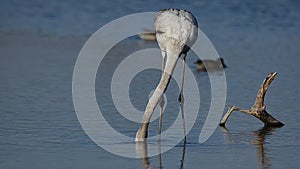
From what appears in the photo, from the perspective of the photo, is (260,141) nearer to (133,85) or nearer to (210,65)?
(133,85)

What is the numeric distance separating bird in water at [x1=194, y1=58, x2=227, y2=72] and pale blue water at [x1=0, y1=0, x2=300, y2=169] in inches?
8.2

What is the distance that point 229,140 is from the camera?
9.32 metres

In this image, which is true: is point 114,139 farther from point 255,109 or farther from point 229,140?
point 255,109

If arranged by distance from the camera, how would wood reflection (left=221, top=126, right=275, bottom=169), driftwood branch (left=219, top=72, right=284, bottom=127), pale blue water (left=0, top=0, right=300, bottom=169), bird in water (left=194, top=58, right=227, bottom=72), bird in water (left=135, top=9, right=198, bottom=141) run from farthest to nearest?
1. bird in water (left=194, top=58, right=227, bottom=72)
2. driftwood branch (left=219, top=72, right=284, bottom=127)
3. bird in water (left=135, top=9, right=198, bottom=141)
4. pale blue water (left=0, top=0, right=300, bottom=169)
5. wood reflection (left=221, top=126, right=275, bottom=169)

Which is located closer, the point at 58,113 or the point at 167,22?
the point at 167,22

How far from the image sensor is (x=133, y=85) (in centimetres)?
1269

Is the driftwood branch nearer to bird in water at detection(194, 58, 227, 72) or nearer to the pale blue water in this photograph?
the pale blue water

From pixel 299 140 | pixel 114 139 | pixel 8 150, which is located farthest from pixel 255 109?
pixel 8 150

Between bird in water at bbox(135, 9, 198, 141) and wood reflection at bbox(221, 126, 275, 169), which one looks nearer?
wood reflection at bbox(221, 126, 275, 169)

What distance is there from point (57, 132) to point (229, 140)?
2.10m

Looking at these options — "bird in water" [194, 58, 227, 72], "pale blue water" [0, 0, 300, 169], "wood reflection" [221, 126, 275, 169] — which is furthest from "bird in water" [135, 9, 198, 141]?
"bird in water" [194, 58, 227, 72]

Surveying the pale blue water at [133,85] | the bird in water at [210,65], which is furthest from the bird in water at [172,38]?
the bird in water at [210,65]

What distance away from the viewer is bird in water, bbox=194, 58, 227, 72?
14.4 m

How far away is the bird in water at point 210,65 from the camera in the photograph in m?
14.4
